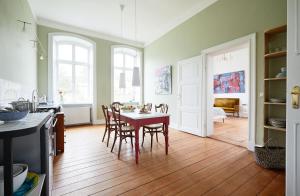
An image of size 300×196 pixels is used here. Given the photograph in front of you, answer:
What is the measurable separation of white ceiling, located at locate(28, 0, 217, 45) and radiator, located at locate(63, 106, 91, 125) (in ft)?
9.04

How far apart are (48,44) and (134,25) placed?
9.22 ft

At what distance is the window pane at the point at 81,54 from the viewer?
5.56m

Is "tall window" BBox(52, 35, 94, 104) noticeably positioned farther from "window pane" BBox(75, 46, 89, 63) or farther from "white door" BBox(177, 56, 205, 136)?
"white door" BBox(177, 56, 205, 136)

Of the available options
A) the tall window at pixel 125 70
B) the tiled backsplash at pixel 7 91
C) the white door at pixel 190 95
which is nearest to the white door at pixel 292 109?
the white door at pixel 190 95

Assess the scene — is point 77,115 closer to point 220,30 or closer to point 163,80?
point 163,80

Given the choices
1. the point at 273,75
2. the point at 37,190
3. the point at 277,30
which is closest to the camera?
the point at 37,190

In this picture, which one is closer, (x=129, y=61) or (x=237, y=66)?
(x=129, y=61)

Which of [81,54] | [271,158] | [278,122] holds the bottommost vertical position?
[271,158]

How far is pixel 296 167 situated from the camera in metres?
1.36

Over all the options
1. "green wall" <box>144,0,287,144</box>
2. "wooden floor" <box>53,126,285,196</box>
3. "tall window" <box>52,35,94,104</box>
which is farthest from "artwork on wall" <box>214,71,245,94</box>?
"tall window" <box>52,35,94,104</box>

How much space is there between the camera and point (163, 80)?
5262 millimetres

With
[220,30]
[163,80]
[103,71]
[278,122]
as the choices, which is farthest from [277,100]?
[103,71]

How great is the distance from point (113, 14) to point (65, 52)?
242 centimetres

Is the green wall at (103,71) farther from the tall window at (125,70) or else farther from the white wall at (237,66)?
the white wall at (237,66)
